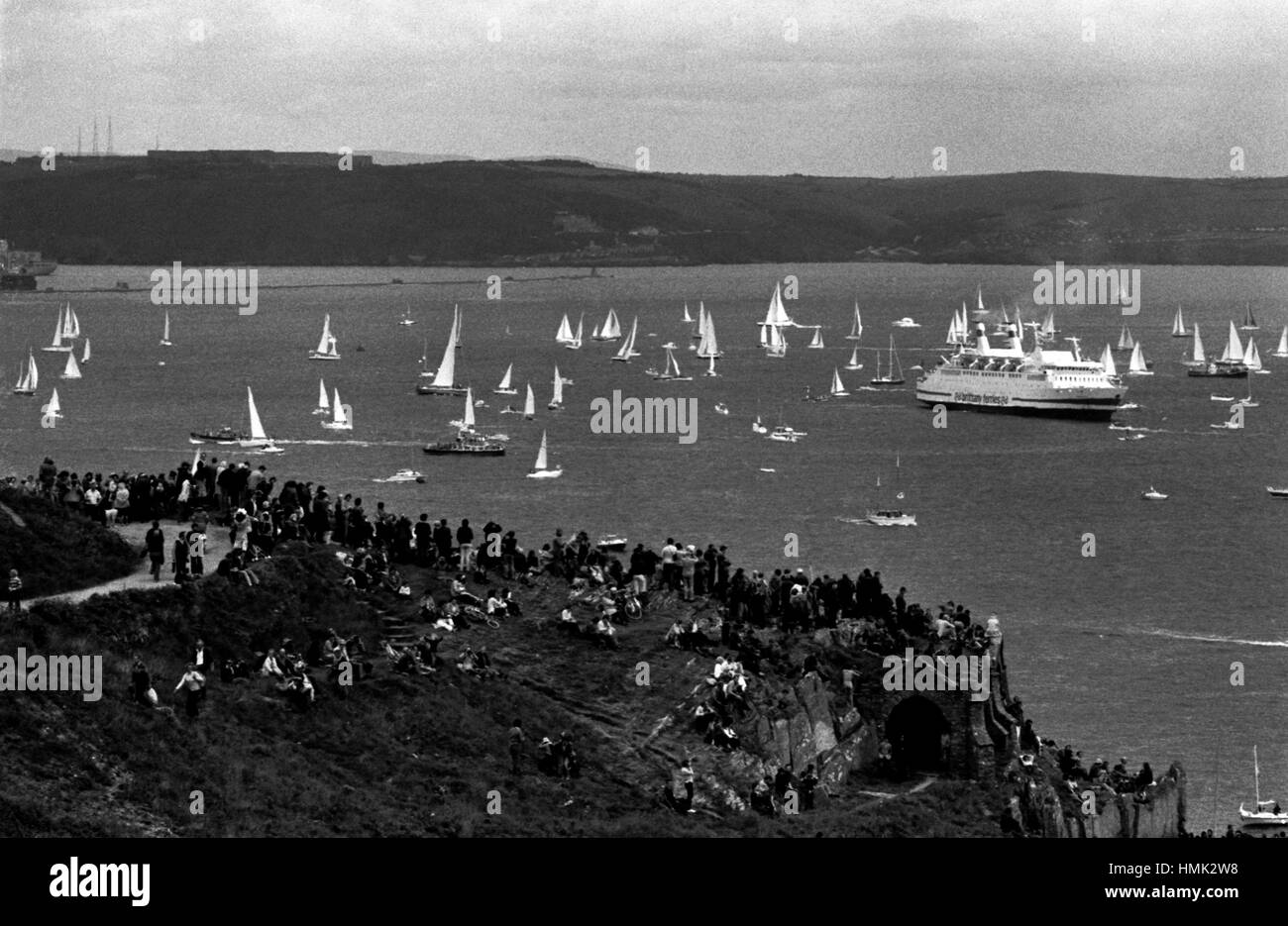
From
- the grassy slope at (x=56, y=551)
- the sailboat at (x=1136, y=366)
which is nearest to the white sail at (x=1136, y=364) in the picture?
the sailboat at (x=1136, y=366)

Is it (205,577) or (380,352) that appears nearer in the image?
(205,577)

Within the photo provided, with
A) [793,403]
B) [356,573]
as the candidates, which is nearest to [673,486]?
[793,403]

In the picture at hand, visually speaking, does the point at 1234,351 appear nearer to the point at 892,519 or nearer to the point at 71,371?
the point at 71,371

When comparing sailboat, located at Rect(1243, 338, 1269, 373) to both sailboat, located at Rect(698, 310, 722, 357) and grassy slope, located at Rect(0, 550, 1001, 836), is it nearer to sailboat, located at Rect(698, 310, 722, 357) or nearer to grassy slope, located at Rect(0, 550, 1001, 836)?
sailboat, located at Rect(698, 310, 722, 357)

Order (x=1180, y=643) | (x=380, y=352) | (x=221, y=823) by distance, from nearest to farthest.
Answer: (x=221, y=823)
(x=1180, y=643)
(x=380, y=352)

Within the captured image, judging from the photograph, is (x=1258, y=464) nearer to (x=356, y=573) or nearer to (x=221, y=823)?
(x=356, y=573)

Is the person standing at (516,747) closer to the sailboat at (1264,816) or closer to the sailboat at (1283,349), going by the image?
the sailboat at (1264,816)

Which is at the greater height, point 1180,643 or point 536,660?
point 536,660

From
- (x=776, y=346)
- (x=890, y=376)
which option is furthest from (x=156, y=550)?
(x=776, y=346)
